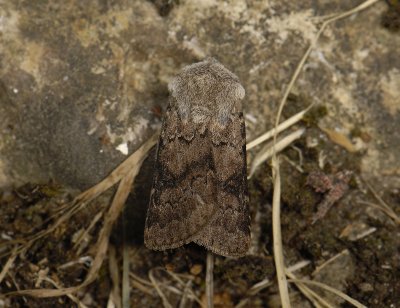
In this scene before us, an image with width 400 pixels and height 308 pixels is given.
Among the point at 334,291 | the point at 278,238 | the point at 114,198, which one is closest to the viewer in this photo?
the point at 334,291

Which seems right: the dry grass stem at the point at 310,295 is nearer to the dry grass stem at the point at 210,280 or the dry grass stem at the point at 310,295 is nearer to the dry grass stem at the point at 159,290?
the dry grass stem at the point at 210,280

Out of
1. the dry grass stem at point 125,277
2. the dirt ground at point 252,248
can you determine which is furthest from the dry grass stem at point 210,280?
the dry grass stem at point 125,277

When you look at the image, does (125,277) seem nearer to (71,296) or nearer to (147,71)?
(71,296)

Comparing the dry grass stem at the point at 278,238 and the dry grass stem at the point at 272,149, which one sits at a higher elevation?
the dry grass stem at the point at 272,149

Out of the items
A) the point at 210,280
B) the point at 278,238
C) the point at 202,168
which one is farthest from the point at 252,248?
the point at 202,168

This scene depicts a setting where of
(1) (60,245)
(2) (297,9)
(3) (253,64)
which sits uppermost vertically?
(2) (297,9)

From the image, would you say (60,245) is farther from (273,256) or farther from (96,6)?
(96,6)

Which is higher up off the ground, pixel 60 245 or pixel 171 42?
pixel 171 42

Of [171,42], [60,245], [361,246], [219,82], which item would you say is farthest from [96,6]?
[361,246]

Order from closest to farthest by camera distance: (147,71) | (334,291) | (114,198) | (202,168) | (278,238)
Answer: (202,168), (334,291), (278,238), (114,198), (147,71)
